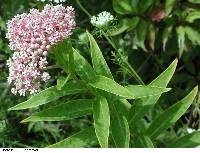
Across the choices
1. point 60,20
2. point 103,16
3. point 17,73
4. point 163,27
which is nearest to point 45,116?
point 17,73

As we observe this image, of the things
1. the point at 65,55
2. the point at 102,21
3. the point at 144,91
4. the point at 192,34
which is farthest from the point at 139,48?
the point at 65,55

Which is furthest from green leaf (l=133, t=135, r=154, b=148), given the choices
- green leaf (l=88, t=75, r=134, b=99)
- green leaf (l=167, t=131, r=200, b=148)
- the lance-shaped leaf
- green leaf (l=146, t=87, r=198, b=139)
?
green leaf (l=88, t=75, r=134, b=99)

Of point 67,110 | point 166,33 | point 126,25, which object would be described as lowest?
point 67,110

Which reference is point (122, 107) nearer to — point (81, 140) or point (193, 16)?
point (81, 140)

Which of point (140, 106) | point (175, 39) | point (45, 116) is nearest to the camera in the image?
point (45, 116)

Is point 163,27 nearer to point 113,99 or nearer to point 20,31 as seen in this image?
point 113,99
